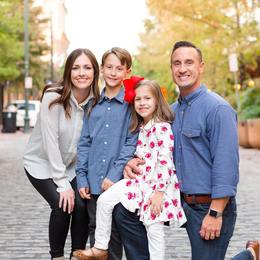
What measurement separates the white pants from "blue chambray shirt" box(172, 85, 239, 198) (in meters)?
0.35

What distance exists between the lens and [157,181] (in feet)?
12.6

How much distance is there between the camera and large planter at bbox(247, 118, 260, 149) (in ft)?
72.2

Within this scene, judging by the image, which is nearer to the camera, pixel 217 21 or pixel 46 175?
pixel 46 175

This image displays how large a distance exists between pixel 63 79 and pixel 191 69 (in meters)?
1.33

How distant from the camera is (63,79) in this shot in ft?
15.9

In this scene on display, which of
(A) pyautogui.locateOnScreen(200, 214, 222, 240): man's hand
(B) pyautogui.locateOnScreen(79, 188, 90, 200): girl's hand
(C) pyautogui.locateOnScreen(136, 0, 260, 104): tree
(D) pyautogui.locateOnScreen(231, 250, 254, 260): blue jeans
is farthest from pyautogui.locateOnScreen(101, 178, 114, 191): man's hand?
(C) pyautogui.locateOnScreen(136, 0, 260, 104): tree

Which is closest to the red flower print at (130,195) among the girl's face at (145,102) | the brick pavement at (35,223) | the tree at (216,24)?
the girl's face at (145,102)

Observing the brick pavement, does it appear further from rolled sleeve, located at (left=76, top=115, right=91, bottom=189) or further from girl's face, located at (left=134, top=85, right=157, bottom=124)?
girl's face, located at (left=134, top=85, right=157, bottom=124)

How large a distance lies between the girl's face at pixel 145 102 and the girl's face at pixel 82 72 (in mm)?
733

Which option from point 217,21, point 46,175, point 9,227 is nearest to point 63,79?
point 46,175

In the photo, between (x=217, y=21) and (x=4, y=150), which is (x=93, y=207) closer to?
(x=4, y=150)

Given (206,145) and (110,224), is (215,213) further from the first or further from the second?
(110,224)

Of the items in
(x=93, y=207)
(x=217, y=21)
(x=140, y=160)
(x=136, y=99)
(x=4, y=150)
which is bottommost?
(x=4, y=150)

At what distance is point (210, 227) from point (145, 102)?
33.8 inches
